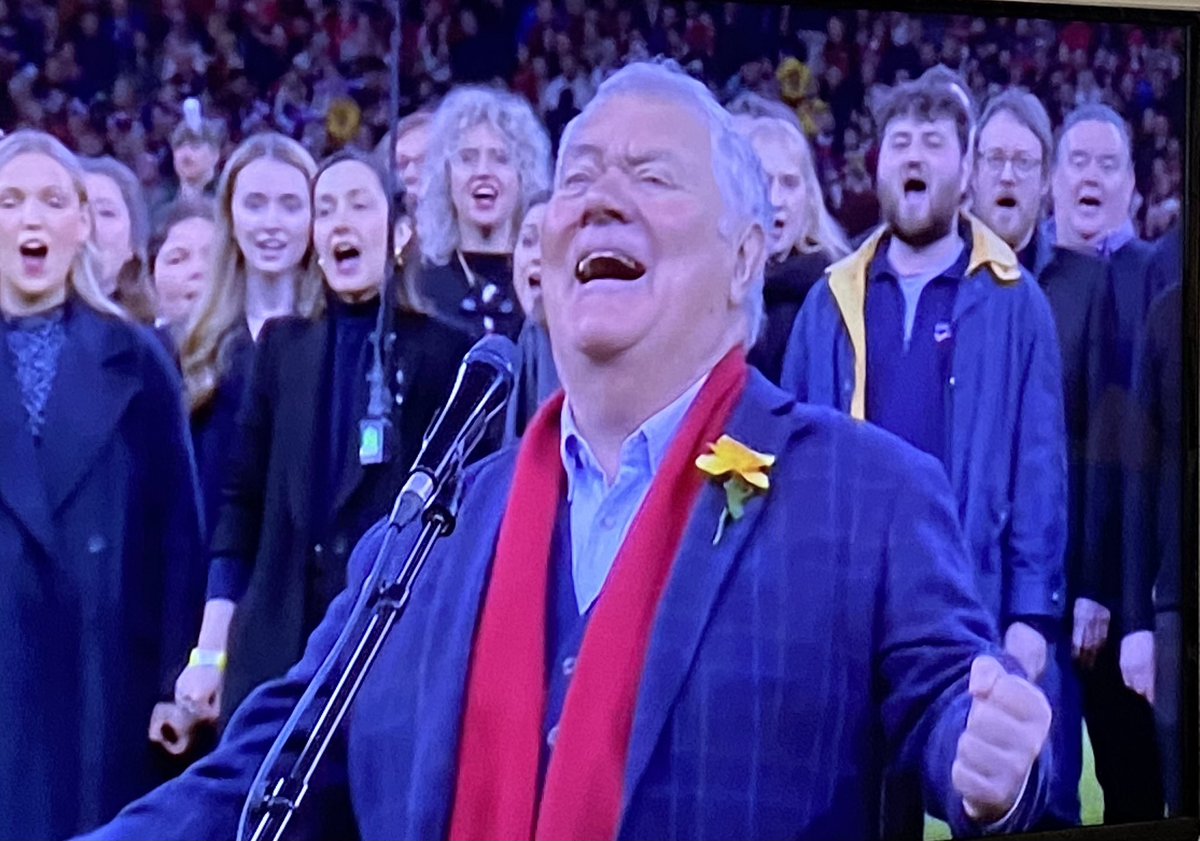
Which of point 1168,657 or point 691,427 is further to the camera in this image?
point 1168,657

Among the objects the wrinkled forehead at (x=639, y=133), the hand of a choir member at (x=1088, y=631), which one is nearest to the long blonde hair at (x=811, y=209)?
the wrinkled forehead at (x=639, y=133)

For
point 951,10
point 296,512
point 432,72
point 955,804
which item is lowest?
point 955,804

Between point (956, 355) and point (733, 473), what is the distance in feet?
1.33

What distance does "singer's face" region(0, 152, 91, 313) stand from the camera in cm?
173

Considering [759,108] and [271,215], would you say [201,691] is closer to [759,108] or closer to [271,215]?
[271,215]

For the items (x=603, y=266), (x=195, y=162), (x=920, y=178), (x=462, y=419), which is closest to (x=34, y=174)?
(x=195, y=162)

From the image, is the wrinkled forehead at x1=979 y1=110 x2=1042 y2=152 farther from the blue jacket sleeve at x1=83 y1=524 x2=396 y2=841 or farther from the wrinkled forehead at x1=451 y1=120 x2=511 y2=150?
the blue jacket sleeve at x1=83 y1=524 x2=396 y2=841

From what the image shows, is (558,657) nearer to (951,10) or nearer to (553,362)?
(553,362)

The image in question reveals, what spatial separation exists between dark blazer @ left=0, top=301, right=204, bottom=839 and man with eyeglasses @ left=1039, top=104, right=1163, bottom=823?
130 centimetres

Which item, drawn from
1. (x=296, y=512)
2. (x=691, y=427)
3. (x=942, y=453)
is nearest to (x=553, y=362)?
(x=691, y=427)

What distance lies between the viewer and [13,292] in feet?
5.71

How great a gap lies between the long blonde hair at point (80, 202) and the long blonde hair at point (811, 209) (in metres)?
0.90

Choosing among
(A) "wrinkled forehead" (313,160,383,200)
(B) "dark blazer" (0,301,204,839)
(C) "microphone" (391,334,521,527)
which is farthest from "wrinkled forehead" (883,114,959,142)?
(B) "dark blazer" (0,301,204,839)

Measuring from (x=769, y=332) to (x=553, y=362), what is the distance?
32cm
